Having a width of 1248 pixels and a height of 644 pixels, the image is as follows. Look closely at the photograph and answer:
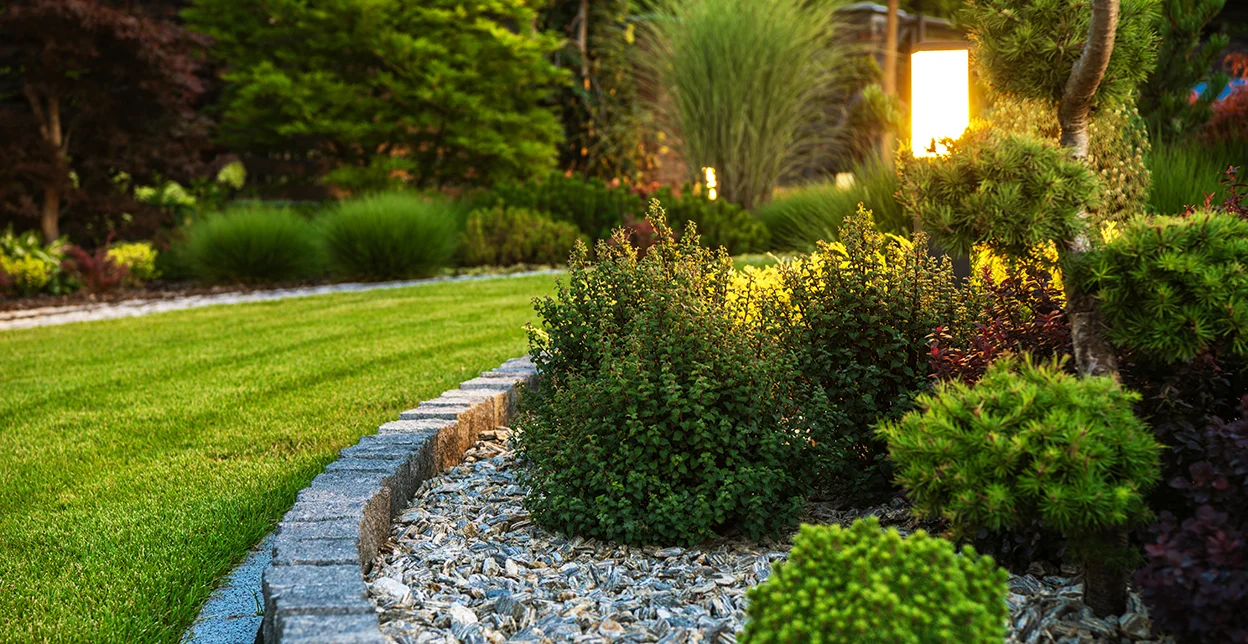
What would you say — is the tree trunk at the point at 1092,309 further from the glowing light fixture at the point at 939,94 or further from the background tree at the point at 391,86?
the background tree at the point at 391,86

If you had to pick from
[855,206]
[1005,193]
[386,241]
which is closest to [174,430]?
[1005,193]

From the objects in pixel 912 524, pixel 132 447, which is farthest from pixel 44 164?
pixel 912 524

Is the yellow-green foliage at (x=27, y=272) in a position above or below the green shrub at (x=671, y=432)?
above

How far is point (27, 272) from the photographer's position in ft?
31.4

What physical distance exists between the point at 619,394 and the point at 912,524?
874 millimetres

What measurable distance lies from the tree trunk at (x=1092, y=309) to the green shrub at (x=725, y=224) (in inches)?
273

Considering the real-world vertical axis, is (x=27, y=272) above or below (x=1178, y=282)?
below

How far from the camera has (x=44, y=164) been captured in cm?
1049

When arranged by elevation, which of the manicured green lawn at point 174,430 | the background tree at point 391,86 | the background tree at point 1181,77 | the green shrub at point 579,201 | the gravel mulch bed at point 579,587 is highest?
the background tree at point 391,86

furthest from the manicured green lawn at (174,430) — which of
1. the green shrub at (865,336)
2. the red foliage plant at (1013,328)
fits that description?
the red foliage plant at (1013,328)

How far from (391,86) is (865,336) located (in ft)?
40.9

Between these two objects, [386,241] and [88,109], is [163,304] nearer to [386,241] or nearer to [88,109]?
[386,241]

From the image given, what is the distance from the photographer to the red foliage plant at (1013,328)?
2562 mm

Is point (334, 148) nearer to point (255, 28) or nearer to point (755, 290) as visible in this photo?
point (255, 28)
